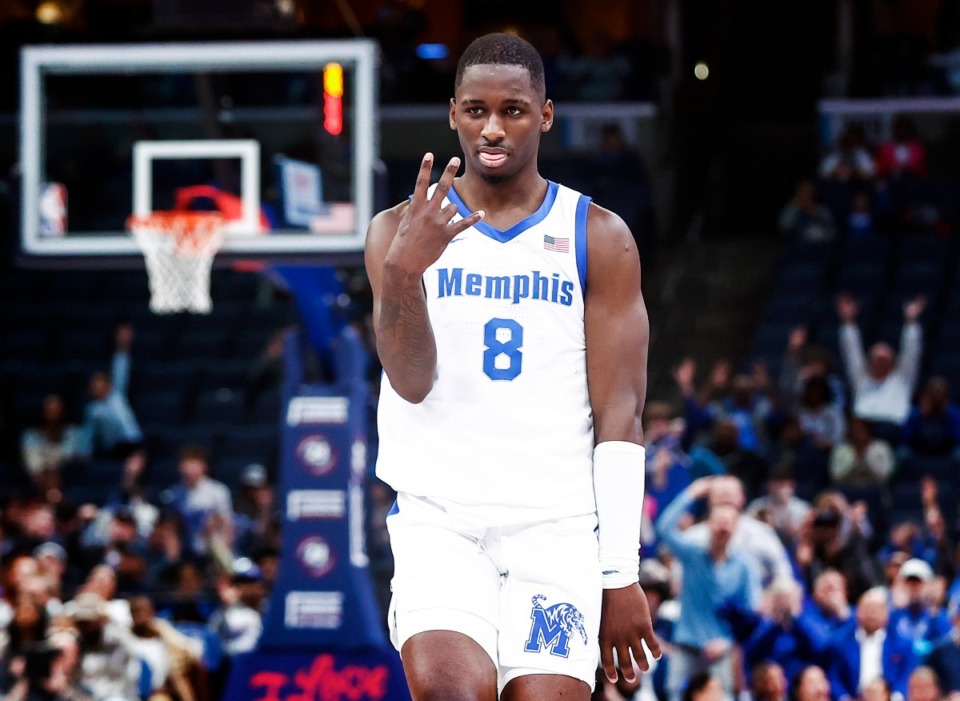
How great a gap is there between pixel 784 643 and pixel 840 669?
0.31 m

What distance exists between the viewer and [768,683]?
8523 mm

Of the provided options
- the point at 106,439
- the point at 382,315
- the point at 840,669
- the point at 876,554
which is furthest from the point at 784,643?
the point at 106,439

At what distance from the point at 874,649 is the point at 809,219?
23.6 feet

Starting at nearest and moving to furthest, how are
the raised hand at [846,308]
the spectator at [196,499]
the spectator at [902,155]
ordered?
the spectator at [196,499] → the raised hand at [846,308] → the spectator at [902,155]

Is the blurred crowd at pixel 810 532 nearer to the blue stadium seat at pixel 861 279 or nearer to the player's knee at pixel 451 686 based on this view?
the blue stadium seat at pixel 861 279

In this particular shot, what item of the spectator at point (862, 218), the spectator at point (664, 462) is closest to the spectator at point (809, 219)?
the spectator at point (862, 218)

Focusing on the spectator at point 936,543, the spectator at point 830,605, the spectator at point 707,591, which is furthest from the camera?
the spectator at point 936,543

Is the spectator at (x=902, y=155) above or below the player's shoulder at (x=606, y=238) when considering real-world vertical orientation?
above

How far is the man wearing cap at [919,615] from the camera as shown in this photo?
9586 millimetres

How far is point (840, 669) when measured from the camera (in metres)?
9.09

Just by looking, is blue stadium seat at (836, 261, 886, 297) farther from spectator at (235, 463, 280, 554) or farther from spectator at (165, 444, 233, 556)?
spectator at (165, 444, 233, 556)

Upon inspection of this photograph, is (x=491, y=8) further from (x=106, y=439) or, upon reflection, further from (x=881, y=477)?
(x=881, y=477)

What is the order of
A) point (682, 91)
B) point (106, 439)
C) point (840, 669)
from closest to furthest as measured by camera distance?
point (840, 669) → point (106, 439) → point (682, 91)

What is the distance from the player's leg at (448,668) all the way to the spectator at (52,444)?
36.1ft
